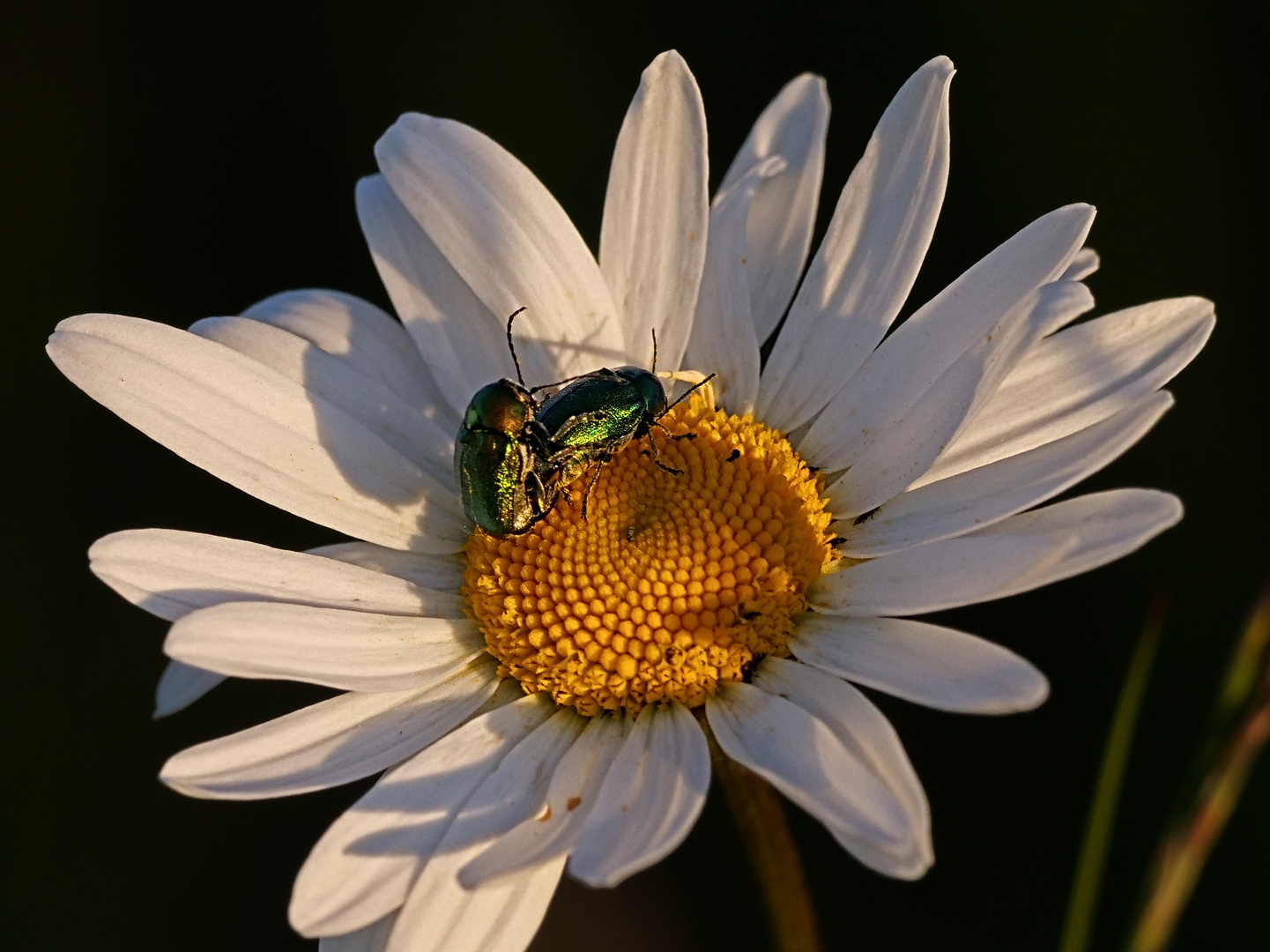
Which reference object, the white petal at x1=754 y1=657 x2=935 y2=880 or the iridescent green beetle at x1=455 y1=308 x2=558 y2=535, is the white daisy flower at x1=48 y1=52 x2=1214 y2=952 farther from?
the iridescent green beetle at x1=455 y1=308 x2=558 y2=535

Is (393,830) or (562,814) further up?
(393,830)

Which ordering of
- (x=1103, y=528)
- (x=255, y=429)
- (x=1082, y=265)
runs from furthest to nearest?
(x=255, y=429), (x=1082, y=265), (x=1103, y=528)

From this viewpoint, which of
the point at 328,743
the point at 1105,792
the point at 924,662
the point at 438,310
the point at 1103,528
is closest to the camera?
the point at 1103,528

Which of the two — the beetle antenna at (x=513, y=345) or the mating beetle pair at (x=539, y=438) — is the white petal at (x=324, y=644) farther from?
the beetle antenna at (x=513, y=345)

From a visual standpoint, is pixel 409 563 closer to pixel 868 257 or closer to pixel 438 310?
pixel 438 310

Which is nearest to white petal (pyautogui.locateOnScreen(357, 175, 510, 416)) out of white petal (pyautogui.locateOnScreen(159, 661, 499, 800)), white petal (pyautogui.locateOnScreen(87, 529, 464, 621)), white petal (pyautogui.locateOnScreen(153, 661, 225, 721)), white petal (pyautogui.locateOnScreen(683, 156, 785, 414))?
white petal (pyautogui.locateOnScreen(683, 156, 785, 414))

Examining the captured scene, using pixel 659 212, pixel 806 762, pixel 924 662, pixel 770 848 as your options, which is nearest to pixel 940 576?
pixel 924 662
